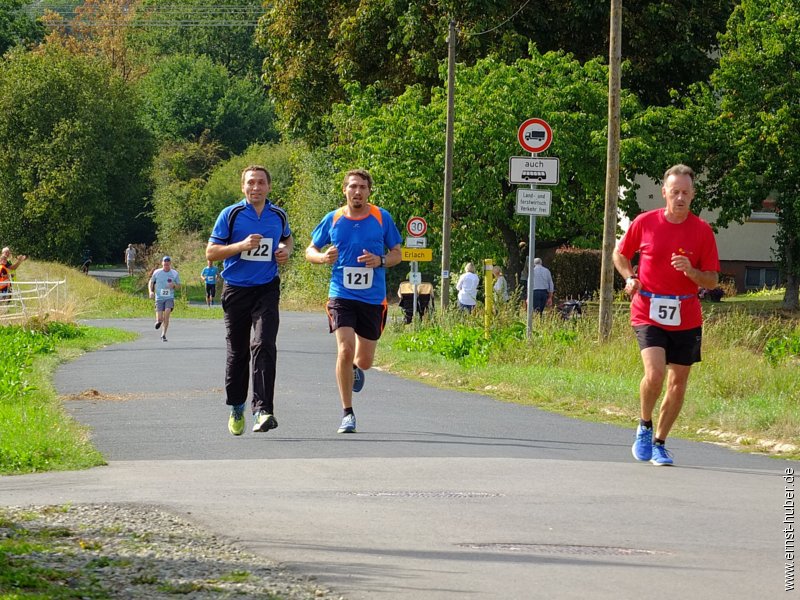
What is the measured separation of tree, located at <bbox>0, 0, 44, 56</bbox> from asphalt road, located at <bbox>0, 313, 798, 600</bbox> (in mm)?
82771

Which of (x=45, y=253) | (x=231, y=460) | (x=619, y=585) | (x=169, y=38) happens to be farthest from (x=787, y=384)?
(x=169, y=38)

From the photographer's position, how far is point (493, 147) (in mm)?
34906

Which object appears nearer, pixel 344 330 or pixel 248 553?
pixel 248 553

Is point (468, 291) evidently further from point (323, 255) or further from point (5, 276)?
point (323, 255)

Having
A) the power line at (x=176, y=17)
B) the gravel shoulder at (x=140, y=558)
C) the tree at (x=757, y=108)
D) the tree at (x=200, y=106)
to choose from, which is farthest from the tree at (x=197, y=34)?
the gravel shoulder at (x=140, y=558)

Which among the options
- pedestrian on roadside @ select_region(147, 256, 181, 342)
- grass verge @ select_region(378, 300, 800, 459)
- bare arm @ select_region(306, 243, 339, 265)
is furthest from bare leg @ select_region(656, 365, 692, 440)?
pedestrian on roadside @ select_region(147, 256, 181, 342)

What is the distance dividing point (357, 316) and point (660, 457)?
2.89 meters

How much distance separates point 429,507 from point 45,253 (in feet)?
239

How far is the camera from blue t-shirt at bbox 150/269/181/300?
33344mm

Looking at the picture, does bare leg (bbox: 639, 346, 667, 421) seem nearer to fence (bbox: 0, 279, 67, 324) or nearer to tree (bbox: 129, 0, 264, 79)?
fence (bbox: 0, 279, 67, 324)

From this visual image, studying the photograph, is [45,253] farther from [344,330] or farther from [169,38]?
[344,330]

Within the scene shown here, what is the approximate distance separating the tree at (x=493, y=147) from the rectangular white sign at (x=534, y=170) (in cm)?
1354

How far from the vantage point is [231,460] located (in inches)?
403

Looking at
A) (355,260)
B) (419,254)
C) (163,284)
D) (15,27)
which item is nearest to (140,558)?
(355,260)
